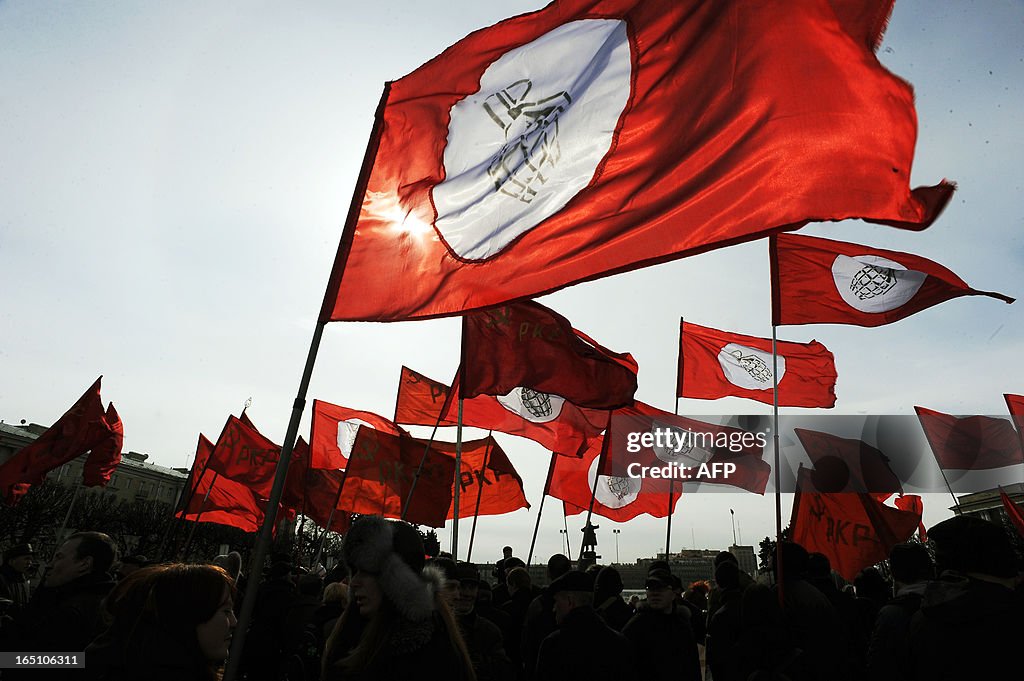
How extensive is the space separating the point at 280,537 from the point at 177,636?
87235mm

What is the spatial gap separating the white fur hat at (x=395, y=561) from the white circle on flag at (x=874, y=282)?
7.42m

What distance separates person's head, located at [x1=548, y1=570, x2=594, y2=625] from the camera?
14.5 feet

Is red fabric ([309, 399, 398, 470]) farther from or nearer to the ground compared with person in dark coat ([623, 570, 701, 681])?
farther from the ground

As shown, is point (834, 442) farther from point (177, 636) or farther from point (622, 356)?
point (177, 636)

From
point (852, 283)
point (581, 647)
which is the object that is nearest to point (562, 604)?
point (581, 647)

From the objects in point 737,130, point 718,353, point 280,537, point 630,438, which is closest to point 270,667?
point 737,130

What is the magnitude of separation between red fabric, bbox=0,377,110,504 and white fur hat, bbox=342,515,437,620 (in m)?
13.0

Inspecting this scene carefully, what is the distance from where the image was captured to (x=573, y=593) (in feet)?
14.5

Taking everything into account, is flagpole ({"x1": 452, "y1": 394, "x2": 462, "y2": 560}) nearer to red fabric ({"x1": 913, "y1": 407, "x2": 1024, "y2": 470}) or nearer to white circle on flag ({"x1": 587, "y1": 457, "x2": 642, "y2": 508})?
white circle on flag ({"x1": 587, "y1": 457, "x2": 642, "y2": 508})

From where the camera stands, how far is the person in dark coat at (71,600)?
11.3 ft

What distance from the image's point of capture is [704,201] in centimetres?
389

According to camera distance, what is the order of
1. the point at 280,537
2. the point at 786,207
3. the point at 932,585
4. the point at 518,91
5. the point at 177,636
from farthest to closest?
the point at 280,537
the point at 518,91
the point at 786,207
the point at 932,585
the point at 177,636

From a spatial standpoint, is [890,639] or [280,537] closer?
[890,639]

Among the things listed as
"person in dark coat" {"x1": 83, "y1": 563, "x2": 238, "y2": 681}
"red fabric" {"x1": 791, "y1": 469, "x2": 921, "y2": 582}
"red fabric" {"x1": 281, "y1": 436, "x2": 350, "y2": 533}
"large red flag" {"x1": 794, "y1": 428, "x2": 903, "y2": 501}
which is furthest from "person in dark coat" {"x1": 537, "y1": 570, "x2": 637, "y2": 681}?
"red fabric" {"x1": 281, "y1": 436, "x2": 350, "y2": 533}
